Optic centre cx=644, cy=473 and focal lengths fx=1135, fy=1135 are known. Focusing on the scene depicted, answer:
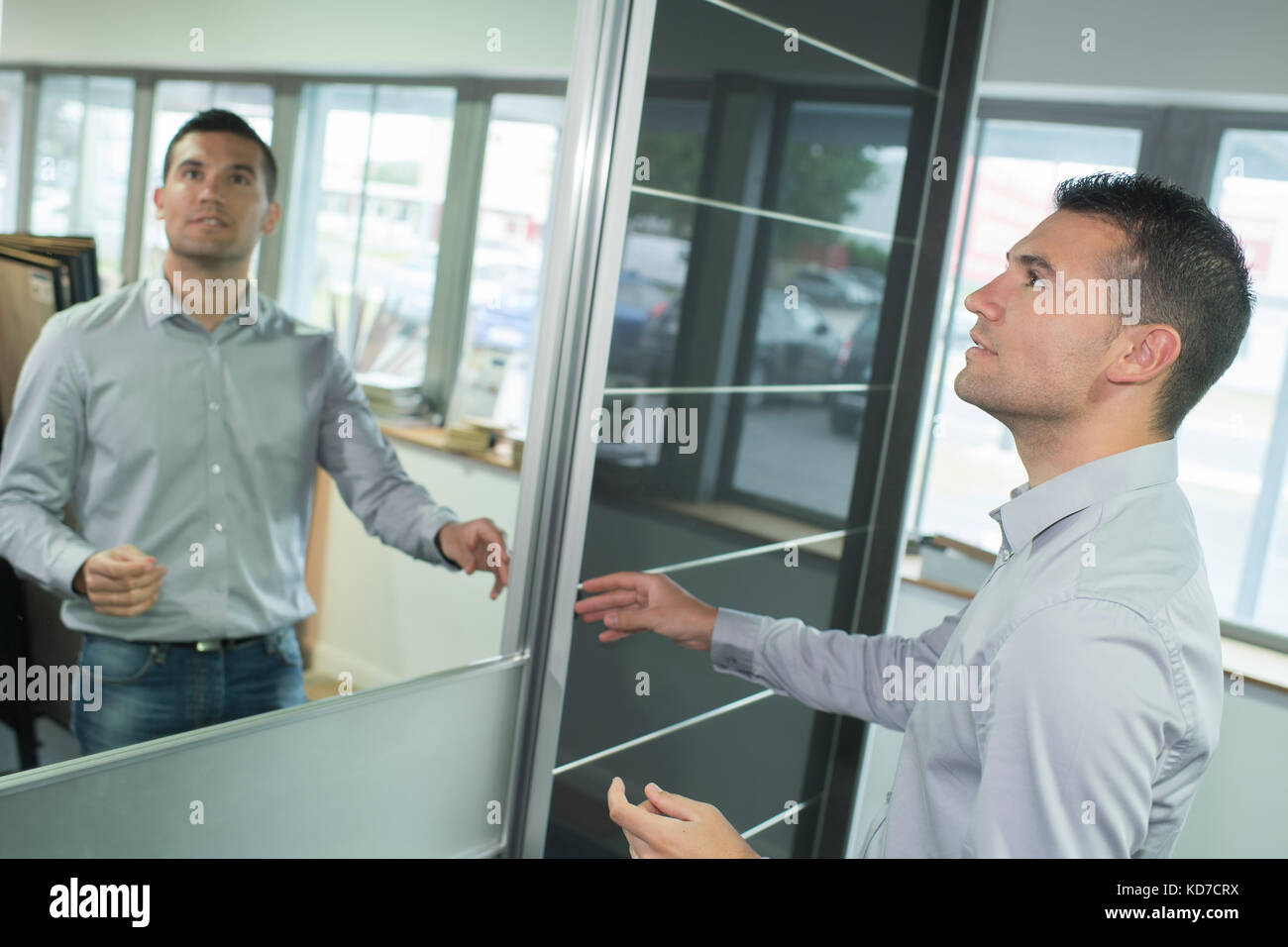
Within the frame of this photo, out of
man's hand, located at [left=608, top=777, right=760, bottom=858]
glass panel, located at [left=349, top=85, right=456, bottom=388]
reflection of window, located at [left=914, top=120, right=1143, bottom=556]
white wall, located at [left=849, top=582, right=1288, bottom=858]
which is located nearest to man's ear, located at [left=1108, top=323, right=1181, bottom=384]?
man's hand, located at [left=608, top=777, right=760, bottom=858]

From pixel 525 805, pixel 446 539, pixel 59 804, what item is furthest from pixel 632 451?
pixel 59 804

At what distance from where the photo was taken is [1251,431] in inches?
111

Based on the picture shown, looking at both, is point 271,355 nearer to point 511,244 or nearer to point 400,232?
point 400,232

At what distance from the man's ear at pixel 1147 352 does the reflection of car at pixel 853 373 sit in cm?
106

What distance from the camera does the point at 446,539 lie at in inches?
69.7

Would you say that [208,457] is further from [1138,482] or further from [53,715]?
[1138,482]

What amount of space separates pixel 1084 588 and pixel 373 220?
0.99m

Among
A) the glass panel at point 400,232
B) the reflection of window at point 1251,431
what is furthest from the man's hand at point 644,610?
the reflection of window at point 1251,431

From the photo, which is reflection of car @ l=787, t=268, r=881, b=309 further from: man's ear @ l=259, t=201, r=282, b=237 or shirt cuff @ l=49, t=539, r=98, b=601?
shirt cuff @ l=49, t=539, r=98, b=601

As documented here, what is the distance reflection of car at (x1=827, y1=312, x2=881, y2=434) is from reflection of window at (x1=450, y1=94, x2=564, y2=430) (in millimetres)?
840
